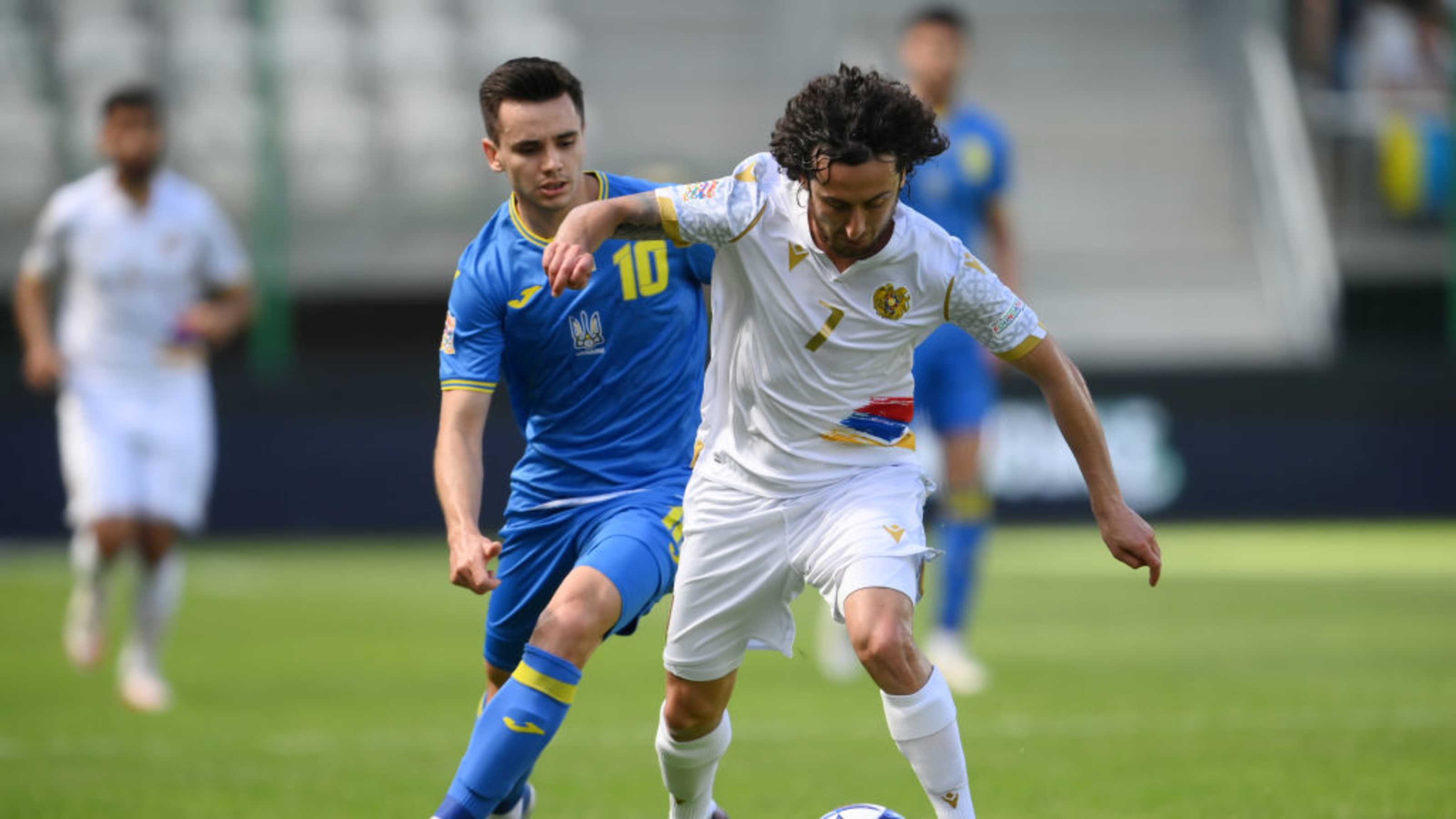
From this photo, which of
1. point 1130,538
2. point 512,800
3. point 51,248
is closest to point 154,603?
point 51,248

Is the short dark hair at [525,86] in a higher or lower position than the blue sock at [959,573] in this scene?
higher

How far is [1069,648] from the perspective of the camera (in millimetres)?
9797

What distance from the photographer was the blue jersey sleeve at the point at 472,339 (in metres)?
4.90

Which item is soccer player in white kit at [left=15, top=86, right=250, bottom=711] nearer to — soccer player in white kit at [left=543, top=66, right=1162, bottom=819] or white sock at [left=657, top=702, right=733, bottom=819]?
white sock at [left=657, top=702, right=733, bottom=819]

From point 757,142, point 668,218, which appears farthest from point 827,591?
point 757,142

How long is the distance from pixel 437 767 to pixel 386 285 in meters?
11.6

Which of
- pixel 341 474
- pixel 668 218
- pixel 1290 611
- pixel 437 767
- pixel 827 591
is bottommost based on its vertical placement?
pixel 341 474

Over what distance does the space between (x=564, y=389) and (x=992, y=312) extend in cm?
126

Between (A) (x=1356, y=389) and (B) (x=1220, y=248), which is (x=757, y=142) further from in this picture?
(A) (x=1356, y=389)

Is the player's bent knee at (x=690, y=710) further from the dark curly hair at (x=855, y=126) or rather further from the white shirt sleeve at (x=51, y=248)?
the white shirt sleeve at (x=51, y=248)

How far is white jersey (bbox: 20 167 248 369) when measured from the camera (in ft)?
29.2

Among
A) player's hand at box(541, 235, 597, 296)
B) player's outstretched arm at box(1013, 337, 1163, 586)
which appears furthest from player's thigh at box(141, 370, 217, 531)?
player's outstretched arm at box(1013, 337, 1163, 586)

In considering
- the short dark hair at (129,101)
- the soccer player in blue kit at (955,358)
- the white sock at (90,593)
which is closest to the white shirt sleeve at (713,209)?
the soccer player in blue kit at (955,358)

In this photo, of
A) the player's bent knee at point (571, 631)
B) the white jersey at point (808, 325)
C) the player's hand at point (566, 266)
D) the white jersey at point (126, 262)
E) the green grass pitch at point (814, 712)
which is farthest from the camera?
the white jersey at point (126, 262)
